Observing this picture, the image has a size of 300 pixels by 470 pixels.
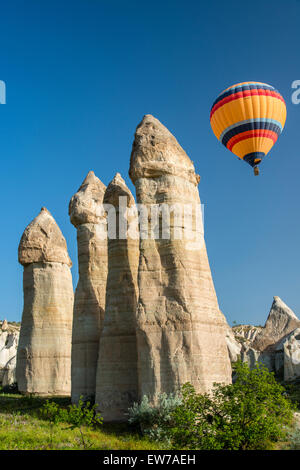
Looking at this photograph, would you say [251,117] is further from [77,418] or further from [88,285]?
[77,418]

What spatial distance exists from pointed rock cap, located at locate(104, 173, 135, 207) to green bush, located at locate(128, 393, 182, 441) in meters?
8.02

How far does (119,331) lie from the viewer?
17.5 m

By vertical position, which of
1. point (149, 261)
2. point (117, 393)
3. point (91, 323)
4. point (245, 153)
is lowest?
point (117, 393)

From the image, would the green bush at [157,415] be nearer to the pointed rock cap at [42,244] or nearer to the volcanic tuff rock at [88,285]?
the volcanic tuff rock at [88,285]

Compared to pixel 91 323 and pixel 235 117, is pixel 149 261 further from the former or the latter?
pixel 235 117

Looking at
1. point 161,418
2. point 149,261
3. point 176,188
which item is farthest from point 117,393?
point 176,188

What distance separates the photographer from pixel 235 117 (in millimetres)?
24625

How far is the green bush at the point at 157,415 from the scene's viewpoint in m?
13.6

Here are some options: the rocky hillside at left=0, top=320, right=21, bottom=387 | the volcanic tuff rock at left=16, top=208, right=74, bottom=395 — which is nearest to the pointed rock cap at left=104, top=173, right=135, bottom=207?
the volcanic tuff rock at left=16, top=208, right=74, bottom=395

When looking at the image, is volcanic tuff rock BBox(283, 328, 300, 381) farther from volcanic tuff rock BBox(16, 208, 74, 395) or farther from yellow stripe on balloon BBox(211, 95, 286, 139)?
yellow stripe on balloon BBox(211, 95, 286, 139)

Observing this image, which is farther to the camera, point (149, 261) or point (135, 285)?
point (135, 285)

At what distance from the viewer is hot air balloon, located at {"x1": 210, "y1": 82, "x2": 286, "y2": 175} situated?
24203mm

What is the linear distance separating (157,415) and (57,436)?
9.70 feet

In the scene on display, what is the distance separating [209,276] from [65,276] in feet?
42.8
